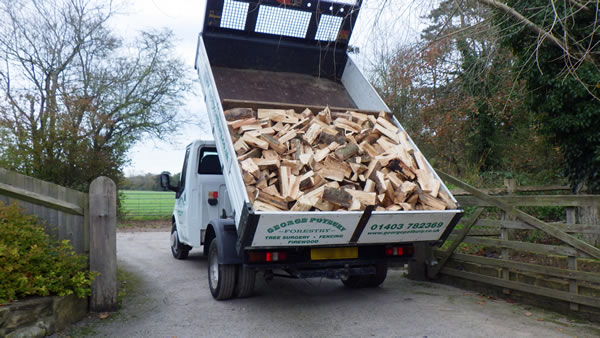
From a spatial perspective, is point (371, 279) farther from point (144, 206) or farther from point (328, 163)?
point (144, 206)

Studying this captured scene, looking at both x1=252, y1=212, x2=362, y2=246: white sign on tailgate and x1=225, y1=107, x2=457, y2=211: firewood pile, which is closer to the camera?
x1=252, y1=212, x2=362, y2=246: white sign on tailgate

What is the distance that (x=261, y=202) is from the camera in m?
4.49

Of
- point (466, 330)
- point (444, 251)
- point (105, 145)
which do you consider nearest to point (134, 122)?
point (105, 145)

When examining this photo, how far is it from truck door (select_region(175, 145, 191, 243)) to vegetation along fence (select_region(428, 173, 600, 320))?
13.3 feet

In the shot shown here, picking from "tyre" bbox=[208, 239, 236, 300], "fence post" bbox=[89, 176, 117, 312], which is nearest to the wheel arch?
"tyre" bbox=[208, 239, 236, 300]

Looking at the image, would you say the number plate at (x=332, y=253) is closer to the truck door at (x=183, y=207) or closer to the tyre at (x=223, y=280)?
the tyre at (x=223, y=280)

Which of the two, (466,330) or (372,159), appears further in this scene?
(372,159)

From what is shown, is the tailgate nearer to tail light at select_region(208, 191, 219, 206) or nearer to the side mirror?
tail light at select_region(208, 191, 219, 206)

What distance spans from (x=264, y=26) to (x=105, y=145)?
1239cm

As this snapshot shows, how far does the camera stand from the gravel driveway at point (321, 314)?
14.8 feet

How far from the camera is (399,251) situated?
5426mm

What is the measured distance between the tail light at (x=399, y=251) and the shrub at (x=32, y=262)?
10.4 feet

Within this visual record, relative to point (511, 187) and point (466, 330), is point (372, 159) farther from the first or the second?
point (511, 187)

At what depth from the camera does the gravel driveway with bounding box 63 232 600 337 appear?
452 cm
